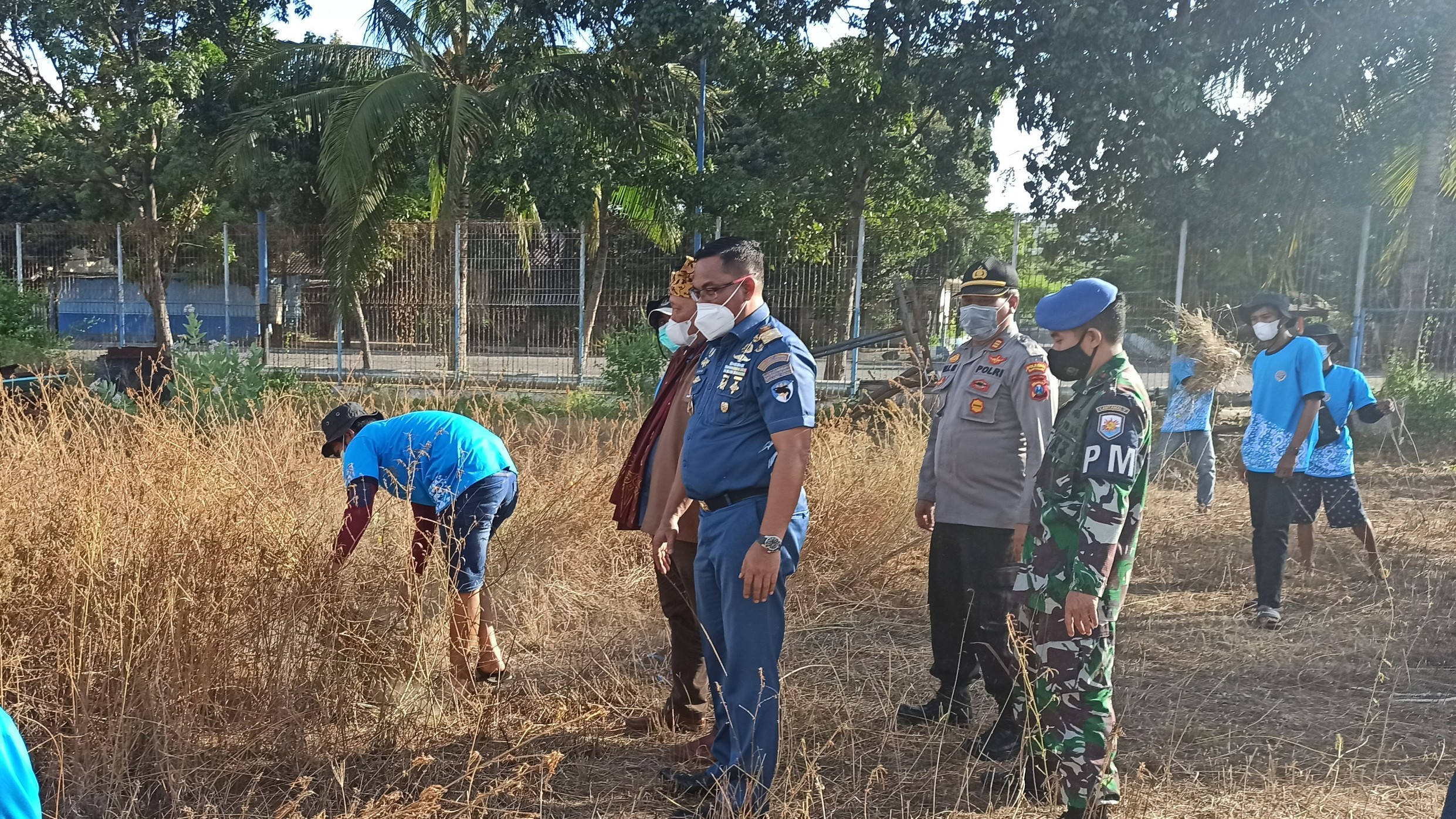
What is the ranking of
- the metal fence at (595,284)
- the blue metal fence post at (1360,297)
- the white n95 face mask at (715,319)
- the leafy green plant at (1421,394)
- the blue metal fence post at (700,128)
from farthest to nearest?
the blue metal fence post at (700,128) → the metal fence at (595,284) → the blue metal fence post at (1360,297) → the leafy green plant at (1421,394) → the white n95 face mask at (715,319)

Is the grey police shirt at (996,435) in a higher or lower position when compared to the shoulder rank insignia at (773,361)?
lower

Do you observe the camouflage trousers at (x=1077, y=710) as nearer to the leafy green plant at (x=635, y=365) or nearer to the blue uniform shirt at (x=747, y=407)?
the blue uniform shirt at (x=747, y=407)

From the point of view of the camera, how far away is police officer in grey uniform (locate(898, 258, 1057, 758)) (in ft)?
11.1

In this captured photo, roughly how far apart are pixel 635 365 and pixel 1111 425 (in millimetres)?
8050

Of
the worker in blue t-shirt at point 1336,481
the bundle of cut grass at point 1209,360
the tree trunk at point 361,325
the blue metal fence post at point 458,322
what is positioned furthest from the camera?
the tree trunk at point 361,325

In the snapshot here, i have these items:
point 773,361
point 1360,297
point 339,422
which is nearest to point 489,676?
point 339,422

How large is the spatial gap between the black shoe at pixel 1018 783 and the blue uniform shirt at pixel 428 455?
81.0 inches


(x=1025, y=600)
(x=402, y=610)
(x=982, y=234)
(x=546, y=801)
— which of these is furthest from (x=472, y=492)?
(x=982, y=234)

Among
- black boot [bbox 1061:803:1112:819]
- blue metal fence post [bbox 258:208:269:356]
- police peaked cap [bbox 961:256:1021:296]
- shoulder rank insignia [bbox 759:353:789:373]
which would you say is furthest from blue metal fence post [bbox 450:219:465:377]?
black boot [bbox 1061:803:1112:819]

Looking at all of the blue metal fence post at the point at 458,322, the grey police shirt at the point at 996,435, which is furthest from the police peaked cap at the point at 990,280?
the blue metal fence post at the point at 458,322

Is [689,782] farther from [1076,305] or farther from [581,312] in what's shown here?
[581,312]

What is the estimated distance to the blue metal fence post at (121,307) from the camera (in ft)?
48.9

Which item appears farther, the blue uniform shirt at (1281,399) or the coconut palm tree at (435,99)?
the coconut palm tree at (435,99)

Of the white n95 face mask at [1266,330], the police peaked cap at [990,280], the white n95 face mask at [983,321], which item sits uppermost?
the police peaked cap at [990,280]
